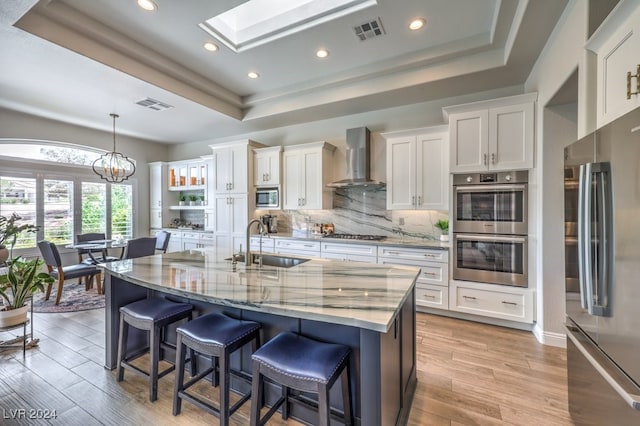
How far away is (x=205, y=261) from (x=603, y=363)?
275cm

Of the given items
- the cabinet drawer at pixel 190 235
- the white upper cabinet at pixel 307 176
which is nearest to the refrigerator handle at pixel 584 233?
the white upper cabinet at pixel 307 176

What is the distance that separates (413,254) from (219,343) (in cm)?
272

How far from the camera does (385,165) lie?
434 cm

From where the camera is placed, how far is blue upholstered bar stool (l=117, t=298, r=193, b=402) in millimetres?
1964

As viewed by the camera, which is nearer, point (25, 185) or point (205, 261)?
point (205, 261)

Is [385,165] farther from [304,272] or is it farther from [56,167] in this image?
[56,167]

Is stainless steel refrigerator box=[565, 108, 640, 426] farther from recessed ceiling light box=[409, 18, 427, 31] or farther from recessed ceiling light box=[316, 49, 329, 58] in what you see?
recessed ceiling light box=[316, 49, 329, 58]

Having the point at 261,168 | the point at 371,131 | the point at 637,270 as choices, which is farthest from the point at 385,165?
the point at 637,270

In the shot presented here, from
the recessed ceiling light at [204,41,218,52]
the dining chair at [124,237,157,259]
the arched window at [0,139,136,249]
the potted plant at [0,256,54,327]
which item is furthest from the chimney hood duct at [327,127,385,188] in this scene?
the arched window at [0,139,136,249]

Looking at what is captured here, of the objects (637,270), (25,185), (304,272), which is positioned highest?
(25,185)

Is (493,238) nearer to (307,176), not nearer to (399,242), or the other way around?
(399,242)

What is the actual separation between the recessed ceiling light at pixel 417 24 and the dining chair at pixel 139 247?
457cm

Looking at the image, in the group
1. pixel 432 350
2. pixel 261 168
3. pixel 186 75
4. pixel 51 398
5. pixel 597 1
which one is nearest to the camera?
pixel 597 1

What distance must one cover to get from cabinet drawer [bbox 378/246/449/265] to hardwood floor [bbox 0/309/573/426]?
92 centimetres
